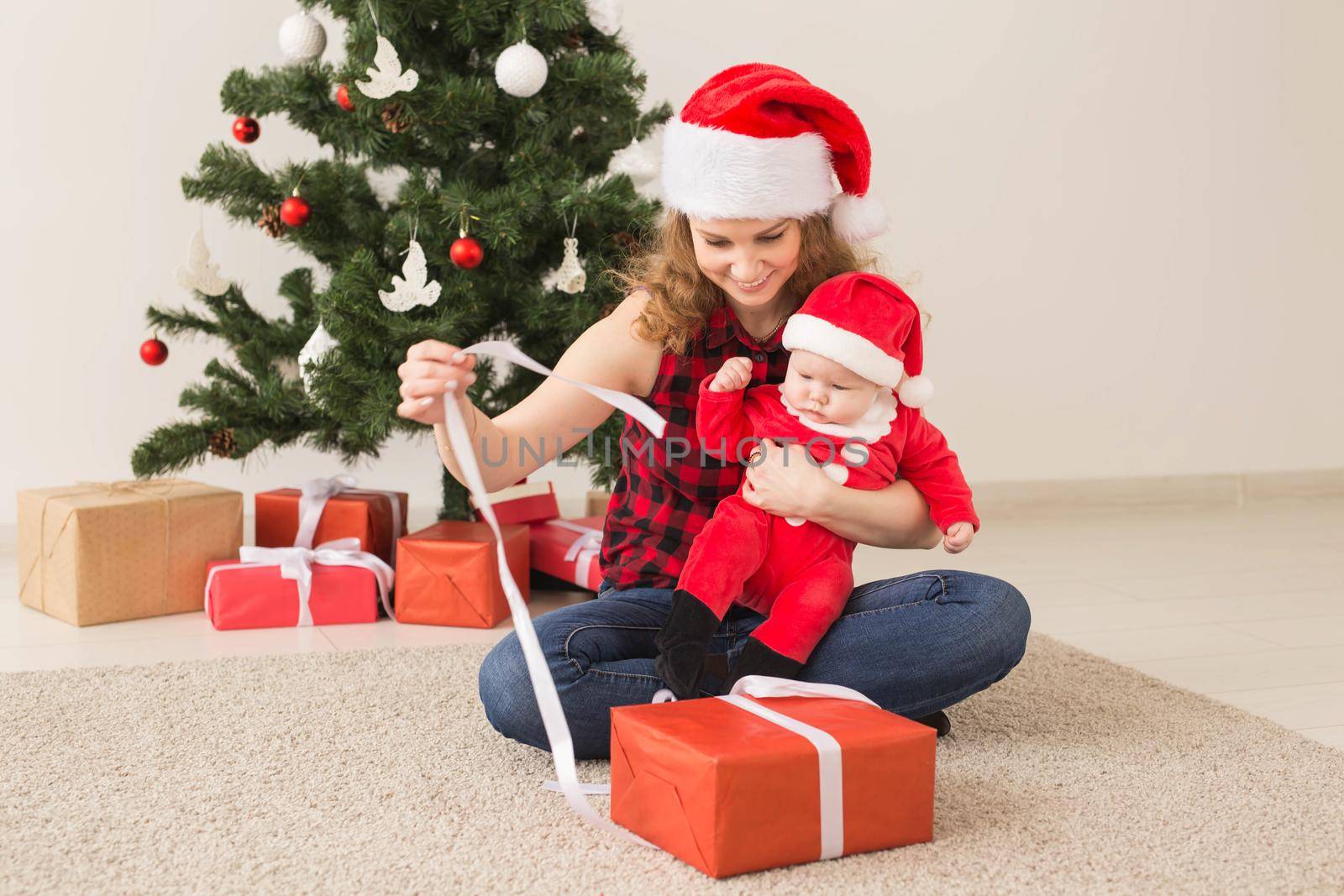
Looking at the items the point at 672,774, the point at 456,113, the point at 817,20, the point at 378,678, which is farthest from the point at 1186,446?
the point at 672,774

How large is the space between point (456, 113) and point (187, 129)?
2.97 feet

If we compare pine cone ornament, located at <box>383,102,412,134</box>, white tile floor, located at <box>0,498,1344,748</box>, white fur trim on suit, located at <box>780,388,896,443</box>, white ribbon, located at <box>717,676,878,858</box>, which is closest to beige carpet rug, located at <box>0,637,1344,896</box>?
white ribbon, located at <box>717,676,878,858</box>

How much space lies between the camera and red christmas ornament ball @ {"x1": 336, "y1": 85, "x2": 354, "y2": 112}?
2.11m

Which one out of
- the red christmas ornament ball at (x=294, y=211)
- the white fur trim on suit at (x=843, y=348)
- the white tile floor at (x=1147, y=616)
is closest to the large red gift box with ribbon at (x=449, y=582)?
the white tile floor at (x=1147, y=616)

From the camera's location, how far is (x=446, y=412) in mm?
1246

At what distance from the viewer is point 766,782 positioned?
112 cm

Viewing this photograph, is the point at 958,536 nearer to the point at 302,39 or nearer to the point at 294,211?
the point at 294,211

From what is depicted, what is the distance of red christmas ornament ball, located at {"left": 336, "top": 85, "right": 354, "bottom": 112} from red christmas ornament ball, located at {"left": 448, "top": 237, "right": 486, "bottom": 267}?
310 mm

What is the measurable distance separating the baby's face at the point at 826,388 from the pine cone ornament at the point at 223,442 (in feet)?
4.10

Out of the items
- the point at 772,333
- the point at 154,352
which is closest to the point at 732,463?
the point at 772,333

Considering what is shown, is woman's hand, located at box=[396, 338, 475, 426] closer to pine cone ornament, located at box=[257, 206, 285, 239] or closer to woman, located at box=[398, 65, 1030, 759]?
woman, located at box=[398, 65, 1030, 759]

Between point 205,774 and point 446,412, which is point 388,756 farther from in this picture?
point 446,412

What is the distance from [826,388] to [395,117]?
3.46 ft

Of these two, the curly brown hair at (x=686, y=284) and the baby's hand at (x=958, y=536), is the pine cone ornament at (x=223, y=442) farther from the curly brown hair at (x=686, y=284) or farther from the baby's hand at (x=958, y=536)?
the baby's hand at (x=958, y=536)
